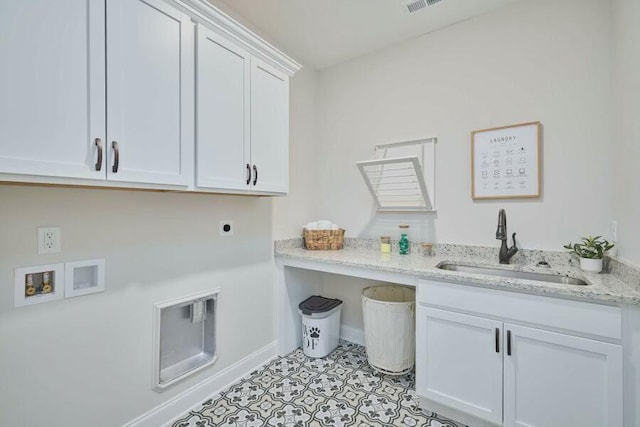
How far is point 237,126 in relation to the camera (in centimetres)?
174

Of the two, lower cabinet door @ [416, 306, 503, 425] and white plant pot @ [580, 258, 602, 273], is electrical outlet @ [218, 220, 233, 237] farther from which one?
white plant pot @ [580, 258, 602, 273]

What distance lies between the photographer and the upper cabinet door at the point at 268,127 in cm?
185

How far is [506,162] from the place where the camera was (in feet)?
6.62

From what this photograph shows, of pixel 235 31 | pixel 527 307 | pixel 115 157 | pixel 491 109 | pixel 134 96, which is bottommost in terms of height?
pixel 527 307

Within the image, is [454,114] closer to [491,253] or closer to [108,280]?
[491,253]

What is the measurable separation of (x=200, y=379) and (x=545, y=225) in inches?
95.8

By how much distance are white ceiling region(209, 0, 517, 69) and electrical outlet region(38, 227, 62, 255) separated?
1.75 m

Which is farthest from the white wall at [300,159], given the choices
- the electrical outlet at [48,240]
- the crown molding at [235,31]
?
the electrical outlet at [48,240]

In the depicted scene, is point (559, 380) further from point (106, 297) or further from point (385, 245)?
point (106, 297)

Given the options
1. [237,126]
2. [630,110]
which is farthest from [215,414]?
[630,110]

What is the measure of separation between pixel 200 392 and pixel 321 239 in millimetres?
1357

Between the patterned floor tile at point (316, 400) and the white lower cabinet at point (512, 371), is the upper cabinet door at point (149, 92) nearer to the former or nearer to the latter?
the patterned floor tile at point (316, 400)

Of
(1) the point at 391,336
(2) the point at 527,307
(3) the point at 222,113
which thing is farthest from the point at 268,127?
(2) the point at 527,307

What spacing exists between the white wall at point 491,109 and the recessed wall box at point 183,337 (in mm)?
1426
